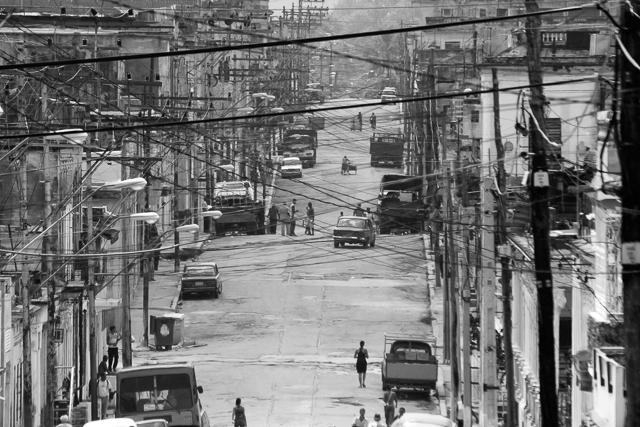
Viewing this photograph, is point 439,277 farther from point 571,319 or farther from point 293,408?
point 571,319

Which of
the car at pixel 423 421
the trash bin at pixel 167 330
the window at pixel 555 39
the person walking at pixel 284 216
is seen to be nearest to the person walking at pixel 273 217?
the person walking at pixel 284 216

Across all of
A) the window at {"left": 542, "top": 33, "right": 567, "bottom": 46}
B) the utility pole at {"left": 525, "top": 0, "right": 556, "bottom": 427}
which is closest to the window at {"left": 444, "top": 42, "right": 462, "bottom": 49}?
the window at {"left": 542, "top": 33, "right": 567, "bottom": 46}

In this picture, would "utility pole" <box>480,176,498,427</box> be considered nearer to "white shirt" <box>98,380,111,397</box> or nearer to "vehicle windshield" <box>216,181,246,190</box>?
"white shirt" <box>98,380,111,397</box>

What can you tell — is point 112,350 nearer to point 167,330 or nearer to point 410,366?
point 167,330

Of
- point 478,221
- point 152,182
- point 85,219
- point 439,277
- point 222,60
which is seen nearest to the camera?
point 478,221

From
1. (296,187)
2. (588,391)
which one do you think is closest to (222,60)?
(296,187)

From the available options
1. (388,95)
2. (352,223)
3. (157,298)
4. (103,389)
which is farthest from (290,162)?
(103,389)

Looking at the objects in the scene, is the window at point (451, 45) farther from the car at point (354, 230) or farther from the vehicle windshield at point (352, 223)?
the vehicle windshield at point (352, 223)
